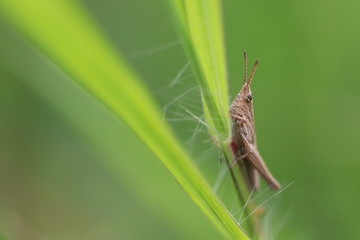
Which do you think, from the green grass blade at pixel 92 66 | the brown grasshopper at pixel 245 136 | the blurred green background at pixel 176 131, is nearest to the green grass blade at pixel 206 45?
the green grass blade at pixel 92 66

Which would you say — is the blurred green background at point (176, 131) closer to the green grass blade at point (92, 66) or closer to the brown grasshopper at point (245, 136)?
the brown grasshopper at point (245, 136)

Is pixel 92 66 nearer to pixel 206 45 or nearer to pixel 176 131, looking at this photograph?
pixel 206 45

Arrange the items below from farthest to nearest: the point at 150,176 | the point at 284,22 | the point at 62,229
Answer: the point at 62,229, the point at 284,22, the point at 150,176

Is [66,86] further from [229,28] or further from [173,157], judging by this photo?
[173,157]

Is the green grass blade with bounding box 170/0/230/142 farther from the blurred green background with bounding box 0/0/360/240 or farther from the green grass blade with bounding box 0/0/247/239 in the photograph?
the blurred green background with bounding box 0/0/360/240

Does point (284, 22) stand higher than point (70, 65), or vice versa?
point (284, 22)

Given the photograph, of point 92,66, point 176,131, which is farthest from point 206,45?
point 176,131

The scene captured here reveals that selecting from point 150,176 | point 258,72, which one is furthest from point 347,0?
point 150,176
